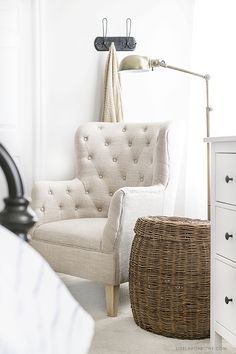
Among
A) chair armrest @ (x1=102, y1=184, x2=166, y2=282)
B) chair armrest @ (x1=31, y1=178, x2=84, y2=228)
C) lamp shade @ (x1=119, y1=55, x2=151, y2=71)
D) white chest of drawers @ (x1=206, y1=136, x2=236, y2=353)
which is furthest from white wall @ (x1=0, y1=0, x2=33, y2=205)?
white chest of drawers @ (x1=206, y1=136, x2=236, y2=353)

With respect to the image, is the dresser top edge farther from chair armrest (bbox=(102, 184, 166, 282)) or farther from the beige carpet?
the beige carpet

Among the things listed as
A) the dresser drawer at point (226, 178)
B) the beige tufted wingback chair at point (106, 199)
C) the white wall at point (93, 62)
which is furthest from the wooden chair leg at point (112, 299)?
the white wall at point (93, 62)

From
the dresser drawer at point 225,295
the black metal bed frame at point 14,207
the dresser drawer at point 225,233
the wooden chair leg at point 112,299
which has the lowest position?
the wooden chair leg at point 112,299

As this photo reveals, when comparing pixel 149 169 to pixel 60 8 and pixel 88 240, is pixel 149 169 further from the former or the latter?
pixel 60 8

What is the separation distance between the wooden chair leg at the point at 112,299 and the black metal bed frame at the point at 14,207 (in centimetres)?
183

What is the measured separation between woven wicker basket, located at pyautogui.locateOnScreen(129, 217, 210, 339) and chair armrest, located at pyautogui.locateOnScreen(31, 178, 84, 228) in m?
0.83

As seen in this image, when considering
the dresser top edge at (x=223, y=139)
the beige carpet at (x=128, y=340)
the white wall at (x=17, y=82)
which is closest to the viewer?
the dresser top edge at (x=223, y=139)

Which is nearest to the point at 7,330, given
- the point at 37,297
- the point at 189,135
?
the point at 37,297

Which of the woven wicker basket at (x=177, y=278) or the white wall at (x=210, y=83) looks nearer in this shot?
the woven wicker basket at (x=177, y=278)

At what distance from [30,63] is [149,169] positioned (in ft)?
3.98

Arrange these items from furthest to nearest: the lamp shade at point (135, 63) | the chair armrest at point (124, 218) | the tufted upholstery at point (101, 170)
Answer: the tufted upholstery at point (101, 170) → the lamp shade at point (135, 63) → the chair armrest at point (124, 218)

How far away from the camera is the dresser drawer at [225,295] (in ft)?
6.97

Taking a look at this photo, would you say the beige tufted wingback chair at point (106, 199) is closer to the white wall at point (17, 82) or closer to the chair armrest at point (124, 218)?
the chair armrest at point (124, 218)

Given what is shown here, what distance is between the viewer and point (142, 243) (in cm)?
269
